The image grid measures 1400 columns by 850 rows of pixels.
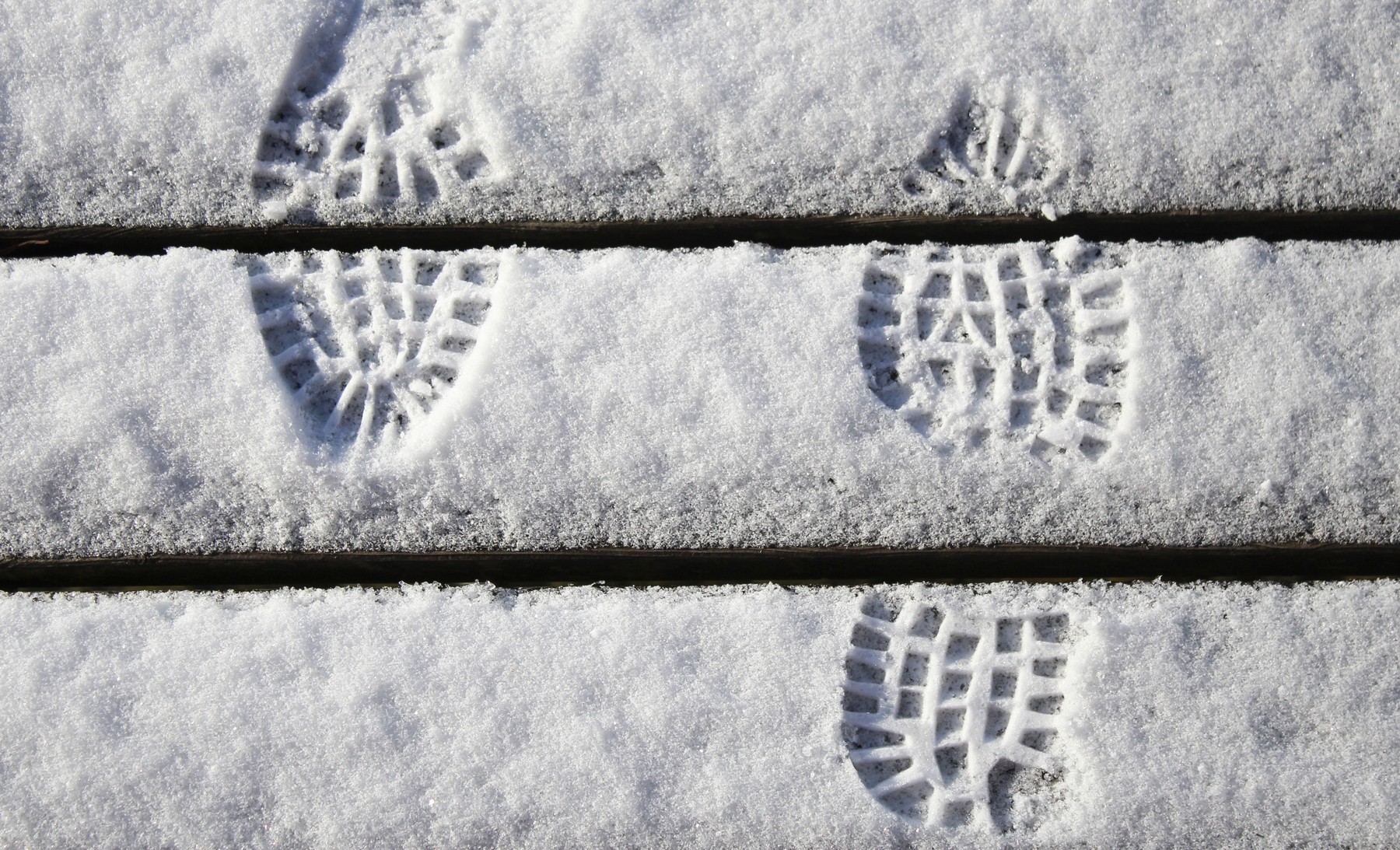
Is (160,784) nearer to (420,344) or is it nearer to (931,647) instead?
(420,344)

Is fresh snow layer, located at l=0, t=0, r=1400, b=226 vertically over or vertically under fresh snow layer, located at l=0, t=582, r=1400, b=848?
over

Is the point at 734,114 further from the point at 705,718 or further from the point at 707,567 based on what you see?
the point at 705,718

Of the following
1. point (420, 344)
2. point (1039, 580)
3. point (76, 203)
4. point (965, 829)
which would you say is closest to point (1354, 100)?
point (1039, 580)

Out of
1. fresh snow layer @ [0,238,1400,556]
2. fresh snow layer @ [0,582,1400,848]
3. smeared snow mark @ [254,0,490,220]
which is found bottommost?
fresh snow layer @ [0,582,1400,848]

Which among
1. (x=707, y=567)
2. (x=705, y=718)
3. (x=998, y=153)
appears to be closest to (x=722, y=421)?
(x=707, y=567)

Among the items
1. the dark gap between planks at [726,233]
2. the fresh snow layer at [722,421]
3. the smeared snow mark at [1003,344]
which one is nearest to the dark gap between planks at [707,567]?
the fresh snow layer at [722,421]

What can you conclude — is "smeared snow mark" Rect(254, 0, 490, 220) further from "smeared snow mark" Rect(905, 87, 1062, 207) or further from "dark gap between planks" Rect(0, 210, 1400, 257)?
"smeared snow mark" Rect(905, 87, 1062, 207)

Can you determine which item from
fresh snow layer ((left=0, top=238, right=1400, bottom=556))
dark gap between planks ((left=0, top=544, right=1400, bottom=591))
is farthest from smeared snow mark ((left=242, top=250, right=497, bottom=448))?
dark gap between planks ((left=0, top=544, right=1400, bottom=591))

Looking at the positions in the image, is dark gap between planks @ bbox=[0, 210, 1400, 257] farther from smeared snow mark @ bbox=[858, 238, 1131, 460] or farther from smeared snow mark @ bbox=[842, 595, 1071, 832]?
smeared snow mark @ bbox=[842, 595, 1071, 832]
